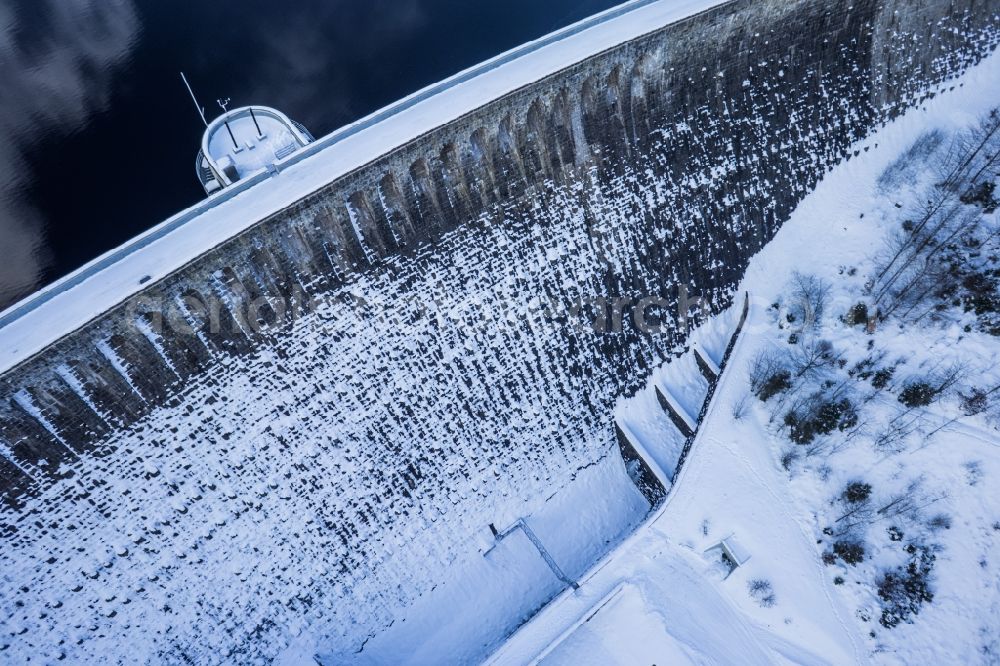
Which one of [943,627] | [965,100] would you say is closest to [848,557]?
[943,627]

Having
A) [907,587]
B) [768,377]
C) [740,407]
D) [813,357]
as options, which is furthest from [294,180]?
[907,587]

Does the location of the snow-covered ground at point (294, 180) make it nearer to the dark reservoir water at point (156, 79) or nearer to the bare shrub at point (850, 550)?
the dark reservoir water at point (156, 79)

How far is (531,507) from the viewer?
910 inches

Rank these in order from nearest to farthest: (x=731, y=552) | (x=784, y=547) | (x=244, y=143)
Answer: (x=731, y=552) < (x=784, y=547) < (x=244, y=143)

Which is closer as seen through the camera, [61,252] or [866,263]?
[866,263]

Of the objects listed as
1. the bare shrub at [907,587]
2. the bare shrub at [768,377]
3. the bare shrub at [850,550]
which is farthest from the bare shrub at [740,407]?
the bare shrub at [907,587]

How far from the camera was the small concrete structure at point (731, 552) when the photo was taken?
20.1 metres

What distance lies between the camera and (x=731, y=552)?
20.1m

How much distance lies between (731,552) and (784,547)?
6.99 ft

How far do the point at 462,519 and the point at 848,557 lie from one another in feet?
44.4

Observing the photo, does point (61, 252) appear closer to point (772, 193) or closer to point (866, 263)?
point (772, 193)

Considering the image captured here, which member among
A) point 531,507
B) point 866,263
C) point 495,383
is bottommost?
point 531,507

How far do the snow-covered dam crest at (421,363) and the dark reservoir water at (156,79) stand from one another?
557 inches

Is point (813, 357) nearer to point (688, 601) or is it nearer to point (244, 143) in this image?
point (688, 601)
